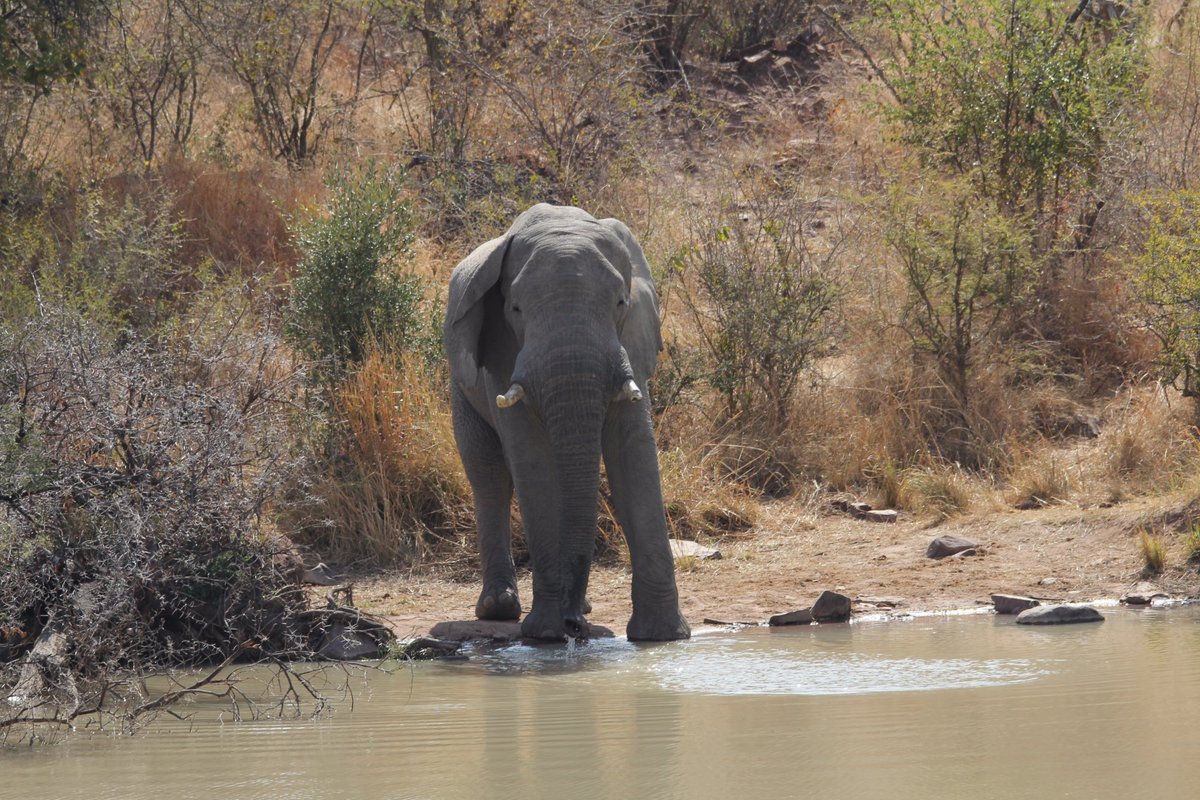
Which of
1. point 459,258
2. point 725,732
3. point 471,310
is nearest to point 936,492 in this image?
point 471,310

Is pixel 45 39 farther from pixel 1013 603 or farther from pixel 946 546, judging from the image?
pixel 1013 603

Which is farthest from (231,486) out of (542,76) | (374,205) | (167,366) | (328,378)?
(542,76)

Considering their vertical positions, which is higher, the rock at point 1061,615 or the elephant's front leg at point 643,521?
the elephant's front leg at point 643,521

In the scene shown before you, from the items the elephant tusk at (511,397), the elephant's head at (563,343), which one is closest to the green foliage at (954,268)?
the elephant's head at (563,343)

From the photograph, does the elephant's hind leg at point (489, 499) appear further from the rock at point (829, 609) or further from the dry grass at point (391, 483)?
the rock at point (829, 609)

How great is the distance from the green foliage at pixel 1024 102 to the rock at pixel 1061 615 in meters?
6.01

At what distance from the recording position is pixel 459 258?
14.2 metres

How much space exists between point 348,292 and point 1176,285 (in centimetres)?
554

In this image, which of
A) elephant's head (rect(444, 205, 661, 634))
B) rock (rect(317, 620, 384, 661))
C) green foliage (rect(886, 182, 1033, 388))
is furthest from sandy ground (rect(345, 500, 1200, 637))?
green foliage (rect(886, 182, 1033, 388))

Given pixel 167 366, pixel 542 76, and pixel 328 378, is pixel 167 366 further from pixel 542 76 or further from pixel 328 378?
pixel 542 76

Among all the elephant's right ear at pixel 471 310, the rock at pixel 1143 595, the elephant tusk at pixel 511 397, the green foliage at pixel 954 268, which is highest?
the green foliage at pixel 954 268

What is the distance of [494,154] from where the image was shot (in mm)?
16438

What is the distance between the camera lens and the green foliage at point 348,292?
11.4 meters

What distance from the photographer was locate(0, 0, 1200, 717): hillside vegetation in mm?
7391
